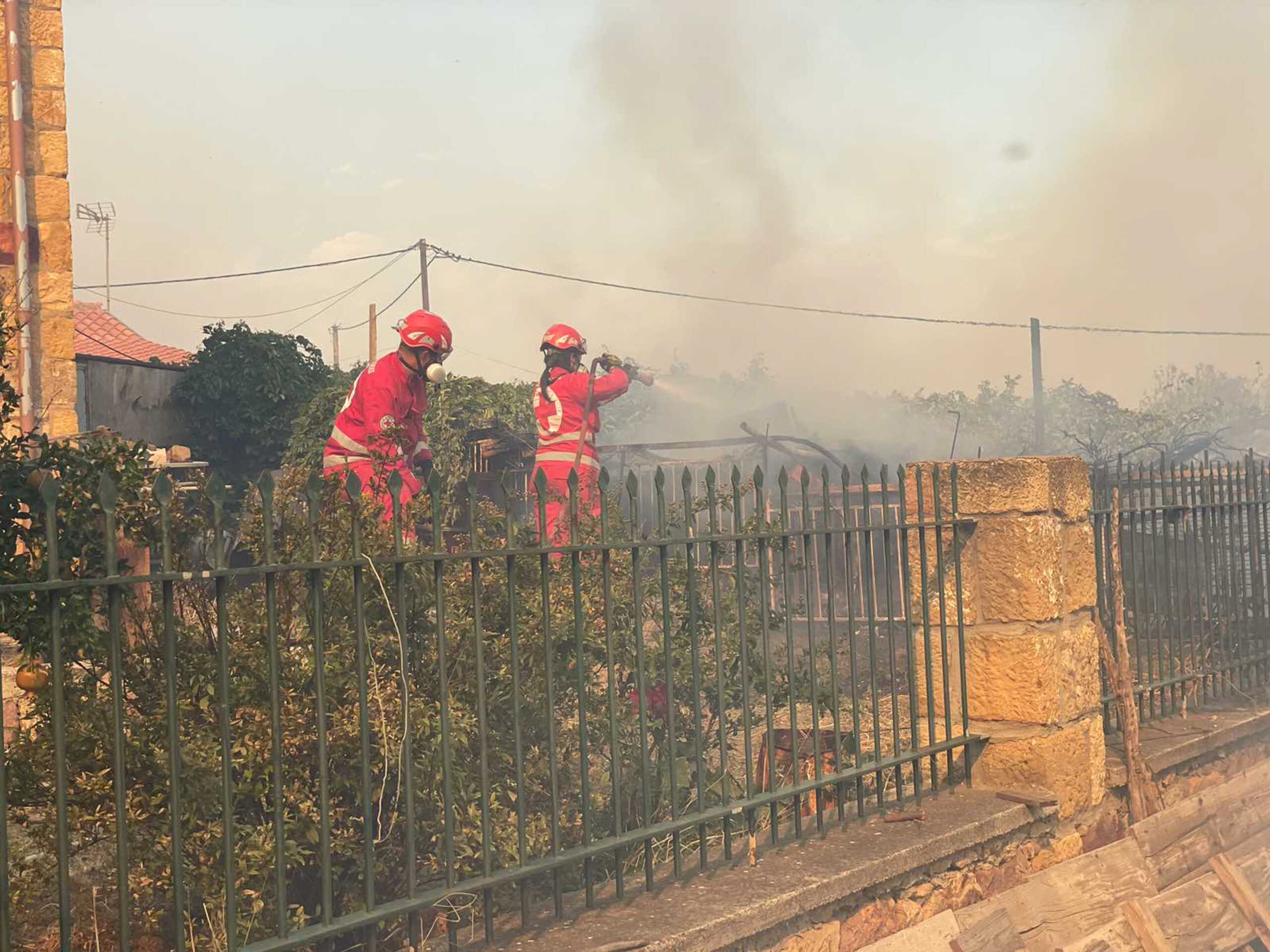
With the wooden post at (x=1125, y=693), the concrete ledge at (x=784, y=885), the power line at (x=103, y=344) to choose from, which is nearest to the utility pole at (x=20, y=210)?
the concrete ledge at (x=784, y=885)

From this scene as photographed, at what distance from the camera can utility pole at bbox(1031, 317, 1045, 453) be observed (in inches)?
1118

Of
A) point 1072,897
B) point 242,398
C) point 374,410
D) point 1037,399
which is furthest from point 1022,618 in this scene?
point 1037,399

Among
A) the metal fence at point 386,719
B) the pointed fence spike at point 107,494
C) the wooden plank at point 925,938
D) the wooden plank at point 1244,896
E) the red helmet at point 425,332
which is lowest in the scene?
the wooden plank at point 1244,896

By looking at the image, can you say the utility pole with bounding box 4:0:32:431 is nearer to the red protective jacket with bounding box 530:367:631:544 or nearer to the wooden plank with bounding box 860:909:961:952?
the red protective jacket with bounding box 530:367:631:544

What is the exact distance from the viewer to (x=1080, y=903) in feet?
15.5

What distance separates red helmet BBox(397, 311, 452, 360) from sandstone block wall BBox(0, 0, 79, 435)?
2.53 m

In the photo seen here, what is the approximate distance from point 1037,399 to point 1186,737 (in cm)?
2624

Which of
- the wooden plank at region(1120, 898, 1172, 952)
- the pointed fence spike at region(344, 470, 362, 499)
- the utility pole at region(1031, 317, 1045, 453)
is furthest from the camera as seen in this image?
the utility pole at region(1031, 317, 1045, 453)

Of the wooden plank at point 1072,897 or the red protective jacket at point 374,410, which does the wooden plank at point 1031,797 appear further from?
the red protective jacket at point 374,410

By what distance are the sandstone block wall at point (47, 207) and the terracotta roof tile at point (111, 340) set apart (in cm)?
1290

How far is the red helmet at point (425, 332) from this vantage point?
766 centimetres

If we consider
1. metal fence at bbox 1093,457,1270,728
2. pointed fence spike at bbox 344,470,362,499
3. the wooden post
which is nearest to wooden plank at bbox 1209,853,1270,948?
the wooden post

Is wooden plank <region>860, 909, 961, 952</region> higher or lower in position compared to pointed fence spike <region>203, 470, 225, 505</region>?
lower

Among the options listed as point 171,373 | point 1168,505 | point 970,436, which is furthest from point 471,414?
point 970,436
